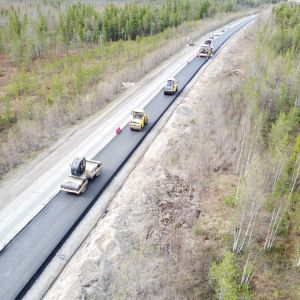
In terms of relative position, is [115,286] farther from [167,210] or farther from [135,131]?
[135,131]

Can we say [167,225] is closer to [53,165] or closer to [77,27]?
[53,165]

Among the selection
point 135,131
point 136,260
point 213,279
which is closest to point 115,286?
point 136,260

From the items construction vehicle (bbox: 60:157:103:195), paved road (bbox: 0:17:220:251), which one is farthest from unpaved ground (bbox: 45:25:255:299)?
paved road (bbox: 0:17:220:251)

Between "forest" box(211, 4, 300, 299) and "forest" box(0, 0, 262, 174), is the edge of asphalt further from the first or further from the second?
"forest" box(0, 0, 262, 174)

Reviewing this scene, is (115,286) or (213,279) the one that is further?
(213,279)

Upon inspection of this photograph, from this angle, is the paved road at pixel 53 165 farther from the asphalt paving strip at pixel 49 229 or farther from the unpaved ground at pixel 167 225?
the unpaved ground at pixel 167 225

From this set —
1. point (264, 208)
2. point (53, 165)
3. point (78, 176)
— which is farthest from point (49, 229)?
point (264, 208)

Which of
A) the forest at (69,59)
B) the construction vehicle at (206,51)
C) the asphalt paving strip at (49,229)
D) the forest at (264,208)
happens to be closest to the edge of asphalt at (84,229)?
the asphalt paving strip at (49,229)

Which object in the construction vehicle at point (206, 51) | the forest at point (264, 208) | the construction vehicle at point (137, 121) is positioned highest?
the construction vehicle at point (206, 51)
